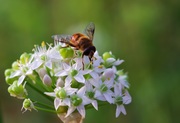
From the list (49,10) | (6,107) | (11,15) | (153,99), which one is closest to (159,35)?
(153,99)

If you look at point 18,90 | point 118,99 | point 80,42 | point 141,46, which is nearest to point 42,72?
point 18,90

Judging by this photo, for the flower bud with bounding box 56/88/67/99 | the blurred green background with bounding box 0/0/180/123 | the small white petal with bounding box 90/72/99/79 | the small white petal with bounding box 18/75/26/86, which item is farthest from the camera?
the blurred green background with bounding box 0/0/180/123

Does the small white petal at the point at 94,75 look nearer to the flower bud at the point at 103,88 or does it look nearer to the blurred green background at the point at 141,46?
the flower bud at the point at 103,88

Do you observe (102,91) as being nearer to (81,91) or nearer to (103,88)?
(103,88)

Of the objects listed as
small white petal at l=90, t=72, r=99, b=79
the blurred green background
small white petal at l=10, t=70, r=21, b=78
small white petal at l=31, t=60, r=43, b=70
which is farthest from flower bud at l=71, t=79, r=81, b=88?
the blurred green background

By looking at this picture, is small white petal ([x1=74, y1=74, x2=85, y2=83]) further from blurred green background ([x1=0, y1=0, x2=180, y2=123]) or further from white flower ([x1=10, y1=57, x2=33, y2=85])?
blurred green background ([x1=0, y1=0, x2=180, y2=123])

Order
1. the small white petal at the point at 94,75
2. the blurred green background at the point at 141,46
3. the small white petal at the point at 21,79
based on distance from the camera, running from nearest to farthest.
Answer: the small white petal at the point at 94,75
the small white petal at the point at 21,79
the blurred green background at the point at 141,46

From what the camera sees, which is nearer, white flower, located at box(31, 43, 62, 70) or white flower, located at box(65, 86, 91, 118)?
white flower, located at box(65, 86, 91, 118)

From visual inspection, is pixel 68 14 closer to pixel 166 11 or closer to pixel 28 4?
pixel 28 4

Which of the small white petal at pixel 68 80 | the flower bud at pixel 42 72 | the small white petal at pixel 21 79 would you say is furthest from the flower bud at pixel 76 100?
the small white petal at pixel 21 79
